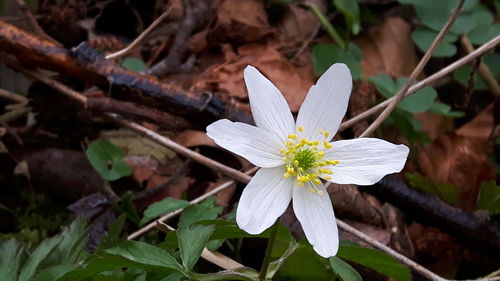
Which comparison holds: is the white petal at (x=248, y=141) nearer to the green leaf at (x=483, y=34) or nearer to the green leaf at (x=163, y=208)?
the green leaf at (x=163, y=208)

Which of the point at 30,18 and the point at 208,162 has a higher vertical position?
the point at 30,18

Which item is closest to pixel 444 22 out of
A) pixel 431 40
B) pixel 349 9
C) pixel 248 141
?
pixel 431 40

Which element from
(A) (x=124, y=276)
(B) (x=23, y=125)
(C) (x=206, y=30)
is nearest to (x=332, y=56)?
(C) (x=206, y=30)

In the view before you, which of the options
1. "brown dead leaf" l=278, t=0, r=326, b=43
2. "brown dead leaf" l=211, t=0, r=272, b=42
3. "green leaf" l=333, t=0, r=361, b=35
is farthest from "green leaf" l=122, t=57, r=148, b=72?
"green leaf" l=333, t=0, r=361, b=35

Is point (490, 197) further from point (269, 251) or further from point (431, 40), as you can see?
point (269, 251)

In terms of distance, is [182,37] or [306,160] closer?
[306,160]

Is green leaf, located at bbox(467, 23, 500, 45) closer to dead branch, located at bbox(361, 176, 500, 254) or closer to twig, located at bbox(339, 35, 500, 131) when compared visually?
twig, located at bbox(339, 35, 500, 131)

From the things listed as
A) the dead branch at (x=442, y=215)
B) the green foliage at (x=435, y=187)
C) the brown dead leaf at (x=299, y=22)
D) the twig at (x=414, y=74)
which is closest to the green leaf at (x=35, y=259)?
the twig at (x=414, y=74)
